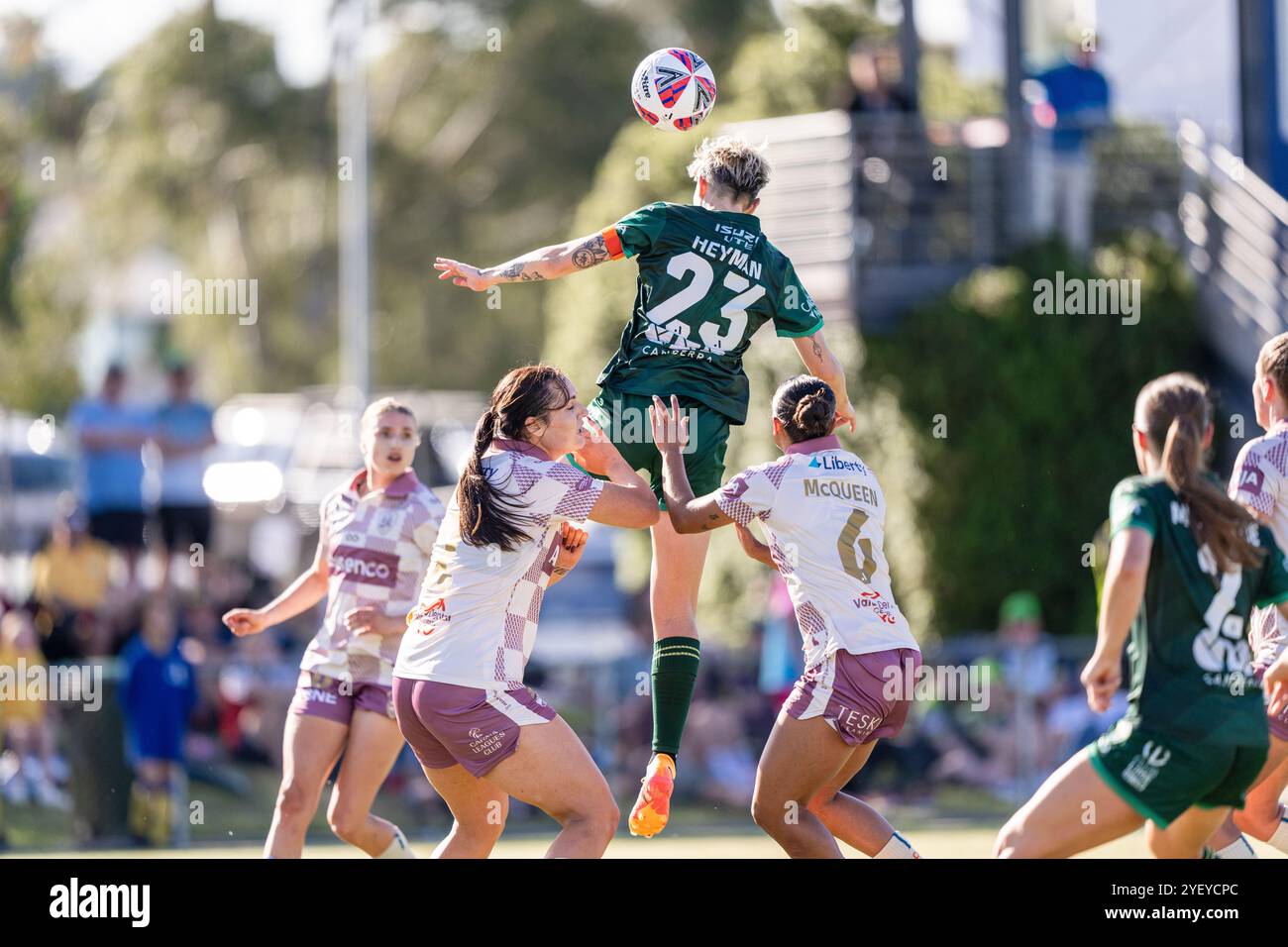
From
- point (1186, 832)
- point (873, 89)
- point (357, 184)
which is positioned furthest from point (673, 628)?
point (357, 184)

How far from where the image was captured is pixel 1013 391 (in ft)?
60.3

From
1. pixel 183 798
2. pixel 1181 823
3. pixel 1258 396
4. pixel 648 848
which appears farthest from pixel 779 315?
pixel 183 798

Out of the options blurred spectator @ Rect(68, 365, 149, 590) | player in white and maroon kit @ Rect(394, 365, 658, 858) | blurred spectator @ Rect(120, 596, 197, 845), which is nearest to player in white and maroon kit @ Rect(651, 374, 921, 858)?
player in white and maroon kit @ Rect(394, 365, 658, 858)

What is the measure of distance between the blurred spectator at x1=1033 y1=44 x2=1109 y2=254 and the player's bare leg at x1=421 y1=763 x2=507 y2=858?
12.2 meters

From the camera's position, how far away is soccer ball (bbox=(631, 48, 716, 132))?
27.2ft

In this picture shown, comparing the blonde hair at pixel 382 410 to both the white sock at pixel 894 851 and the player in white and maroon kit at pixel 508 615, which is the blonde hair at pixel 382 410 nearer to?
the player in white and maroon kit at pixel 508 615

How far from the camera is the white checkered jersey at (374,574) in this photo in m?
8.44

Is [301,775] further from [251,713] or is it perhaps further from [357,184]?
[357,184]

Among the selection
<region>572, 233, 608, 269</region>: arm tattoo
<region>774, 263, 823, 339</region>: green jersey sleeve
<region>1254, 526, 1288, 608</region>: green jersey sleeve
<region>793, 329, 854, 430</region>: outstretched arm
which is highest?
<region>572, 233, 608, 269</region>: arm tattoo

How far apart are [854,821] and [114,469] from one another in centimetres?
1015

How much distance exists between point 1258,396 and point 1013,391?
10432mm
